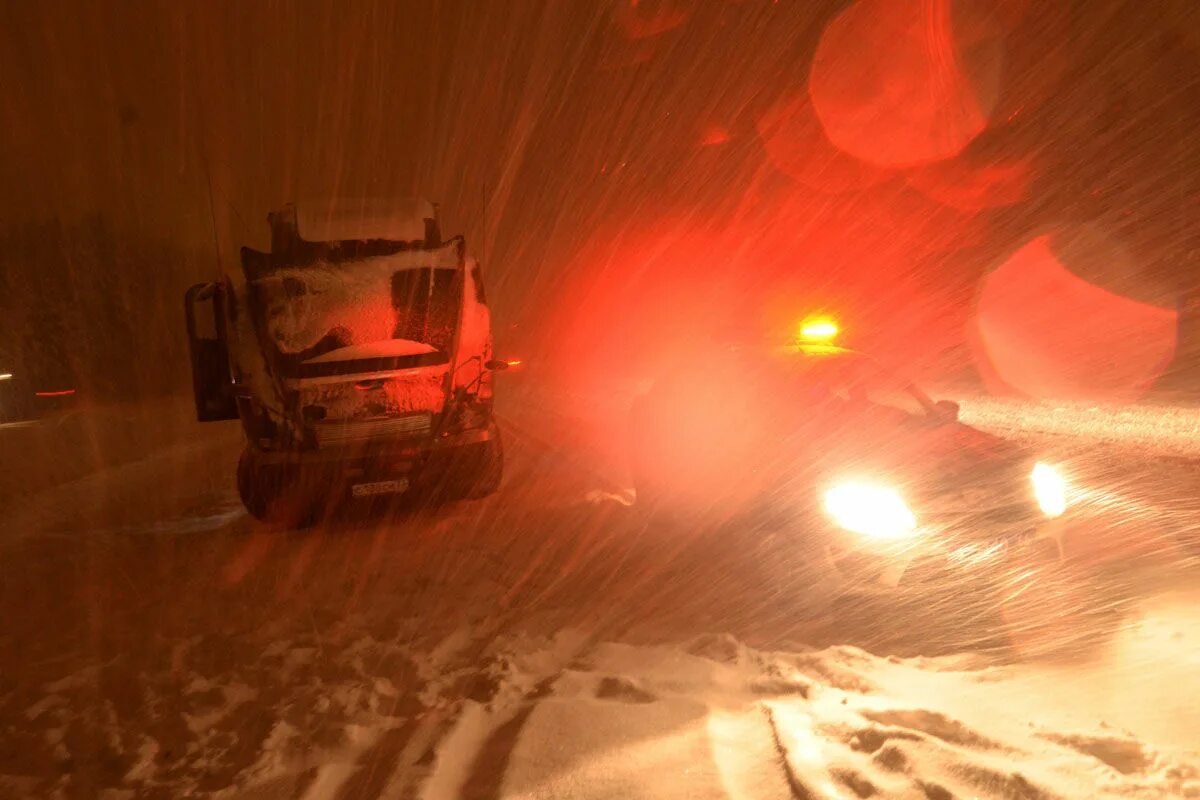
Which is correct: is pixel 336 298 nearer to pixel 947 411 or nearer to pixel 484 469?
pixel 484 469

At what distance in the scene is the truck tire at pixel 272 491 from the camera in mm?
7953

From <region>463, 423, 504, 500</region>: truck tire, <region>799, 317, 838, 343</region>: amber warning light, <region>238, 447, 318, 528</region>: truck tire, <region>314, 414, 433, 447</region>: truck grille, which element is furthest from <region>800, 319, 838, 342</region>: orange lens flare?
<region>238, 447, 318, 528</region>: truck tire

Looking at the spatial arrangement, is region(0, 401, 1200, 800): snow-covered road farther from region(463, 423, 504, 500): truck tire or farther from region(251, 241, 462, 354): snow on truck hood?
region(251, 241, 462, 354): snow on truck hood

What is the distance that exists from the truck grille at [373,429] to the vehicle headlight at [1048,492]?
499cm

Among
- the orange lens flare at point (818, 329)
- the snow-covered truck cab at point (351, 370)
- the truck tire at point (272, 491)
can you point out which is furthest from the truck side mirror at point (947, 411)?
the truck tire at point (272, 491)

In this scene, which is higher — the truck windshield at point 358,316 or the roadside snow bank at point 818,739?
the truck windshield at point 358,316

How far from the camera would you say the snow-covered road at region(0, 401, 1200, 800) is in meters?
3.18

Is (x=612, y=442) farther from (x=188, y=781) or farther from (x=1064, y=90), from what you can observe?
(x=1064, y=90)

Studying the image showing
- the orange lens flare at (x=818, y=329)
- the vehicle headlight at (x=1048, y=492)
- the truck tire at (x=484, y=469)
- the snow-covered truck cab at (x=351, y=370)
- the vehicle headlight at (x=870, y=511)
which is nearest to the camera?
the vehicle headlight at (x=870, y=511)

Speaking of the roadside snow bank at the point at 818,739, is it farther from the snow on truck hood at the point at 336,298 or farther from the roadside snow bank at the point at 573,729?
the snow on truck hood at the point at 336,298

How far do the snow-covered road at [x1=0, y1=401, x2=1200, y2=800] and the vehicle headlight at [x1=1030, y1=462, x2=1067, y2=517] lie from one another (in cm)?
25

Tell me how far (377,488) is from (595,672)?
14.6 feet

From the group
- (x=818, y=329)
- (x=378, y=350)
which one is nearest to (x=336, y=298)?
(x=378, y=350)

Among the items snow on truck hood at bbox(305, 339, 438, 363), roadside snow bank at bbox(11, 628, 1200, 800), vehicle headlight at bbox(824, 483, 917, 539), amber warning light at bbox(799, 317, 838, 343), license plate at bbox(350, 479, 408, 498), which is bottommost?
→ license plate at bbox(350, 479, 408, 498)
